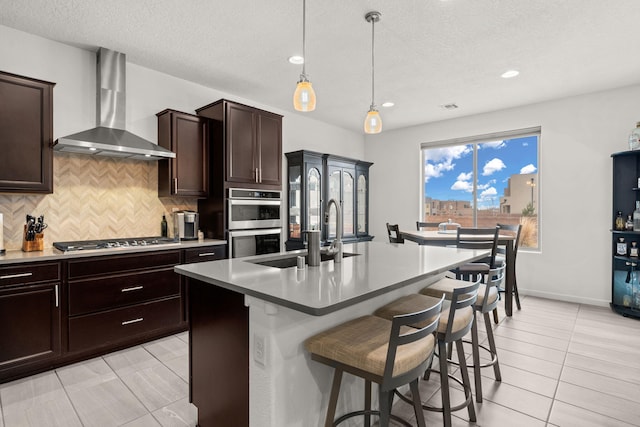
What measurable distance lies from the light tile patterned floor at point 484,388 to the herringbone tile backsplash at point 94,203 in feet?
4.02

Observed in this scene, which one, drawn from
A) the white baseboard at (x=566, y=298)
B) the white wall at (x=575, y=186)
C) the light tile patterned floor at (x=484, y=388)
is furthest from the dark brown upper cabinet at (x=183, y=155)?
the white baseboard at (x=566, y=298)

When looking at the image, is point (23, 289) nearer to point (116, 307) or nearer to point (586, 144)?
point (116, 307)

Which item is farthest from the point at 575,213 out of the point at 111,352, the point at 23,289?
the point at 23,289

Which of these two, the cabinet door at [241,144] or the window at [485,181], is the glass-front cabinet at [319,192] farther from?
the window at [485,181]

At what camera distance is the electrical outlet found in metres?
1.44

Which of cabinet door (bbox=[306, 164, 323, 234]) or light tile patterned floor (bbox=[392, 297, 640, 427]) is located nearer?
light tile patterned floor (bbox=[392, 297, 640, 427])

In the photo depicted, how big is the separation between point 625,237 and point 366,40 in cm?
388

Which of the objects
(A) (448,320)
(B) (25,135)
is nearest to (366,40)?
(A) (448,320)

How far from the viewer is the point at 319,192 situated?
515 centimetres

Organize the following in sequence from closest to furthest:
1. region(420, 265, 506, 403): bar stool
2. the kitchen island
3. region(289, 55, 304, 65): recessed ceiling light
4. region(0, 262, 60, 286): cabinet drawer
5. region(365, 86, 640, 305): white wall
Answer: the kitchen island < region(420, 265, 506, 403): bar stool < region(0, 262, 60, 286): cabinet drawer < region(289, 55, 304, 65): recessed ceiling light < region(365, 86, 640, 305): white wall

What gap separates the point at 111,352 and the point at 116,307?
0.40 meters

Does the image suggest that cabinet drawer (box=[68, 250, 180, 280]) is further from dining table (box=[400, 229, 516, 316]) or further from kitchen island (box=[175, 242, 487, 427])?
dining table (box=[400, 229, 516, 316])

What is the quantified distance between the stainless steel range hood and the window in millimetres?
4379

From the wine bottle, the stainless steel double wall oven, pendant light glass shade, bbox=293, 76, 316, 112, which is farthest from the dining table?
pendant light glass shade, bbox=293, 76, 316, 112
